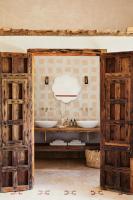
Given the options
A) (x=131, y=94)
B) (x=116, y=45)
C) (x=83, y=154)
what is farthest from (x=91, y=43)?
(x=83, y=154)

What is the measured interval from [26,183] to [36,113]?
9.49ft

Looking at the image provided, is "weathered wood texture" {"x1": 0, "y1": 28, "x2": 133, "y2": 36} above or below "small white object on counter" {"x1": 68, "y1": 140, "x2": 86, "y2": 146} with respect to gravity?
above

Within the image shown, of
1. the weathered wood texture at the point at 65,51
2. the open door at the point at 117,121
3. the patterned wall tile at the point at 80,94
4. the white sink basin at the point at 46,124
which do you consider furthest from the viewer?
the patterned wall tile at the point at 80,94

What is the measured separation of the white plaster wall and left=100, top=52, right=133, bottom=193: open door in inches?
17.5

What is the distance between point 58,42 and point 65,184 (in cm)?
252

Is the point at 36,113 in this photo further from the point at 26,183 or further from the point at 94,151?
the point at 26,183

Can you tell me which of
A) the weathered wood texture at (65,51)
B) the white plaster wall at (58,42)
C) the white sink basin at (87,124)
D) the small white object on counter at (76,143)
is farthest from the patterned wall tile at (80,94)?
the weathered wood texture at (65,51)

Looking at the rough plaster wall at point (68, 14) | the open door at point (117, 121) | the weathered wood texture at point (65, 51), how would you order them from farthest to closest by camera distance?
the rough plaster wall at point (68, 14)
the weathered wood texture at point (65, 51)
the open door at point (117, 121)

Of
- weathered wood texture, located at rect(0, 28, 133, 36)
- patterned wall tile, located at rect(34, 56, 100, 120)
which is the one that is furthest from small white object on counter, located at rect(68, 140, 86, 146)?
weathered wood texture, located at rect(0, 28, 133, 36)

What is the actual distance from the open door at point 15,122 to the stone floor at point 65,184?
296 mm

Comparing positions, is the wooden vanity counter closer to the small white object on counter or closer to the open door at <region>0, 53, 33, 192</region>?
the small white object on counter

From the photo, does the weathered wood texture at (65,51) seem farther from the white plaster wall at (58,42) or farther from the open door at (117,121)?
the open door at (117,121)

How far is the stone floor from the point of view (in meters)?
5.72

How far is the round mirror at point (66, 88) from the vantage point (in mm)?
8844
